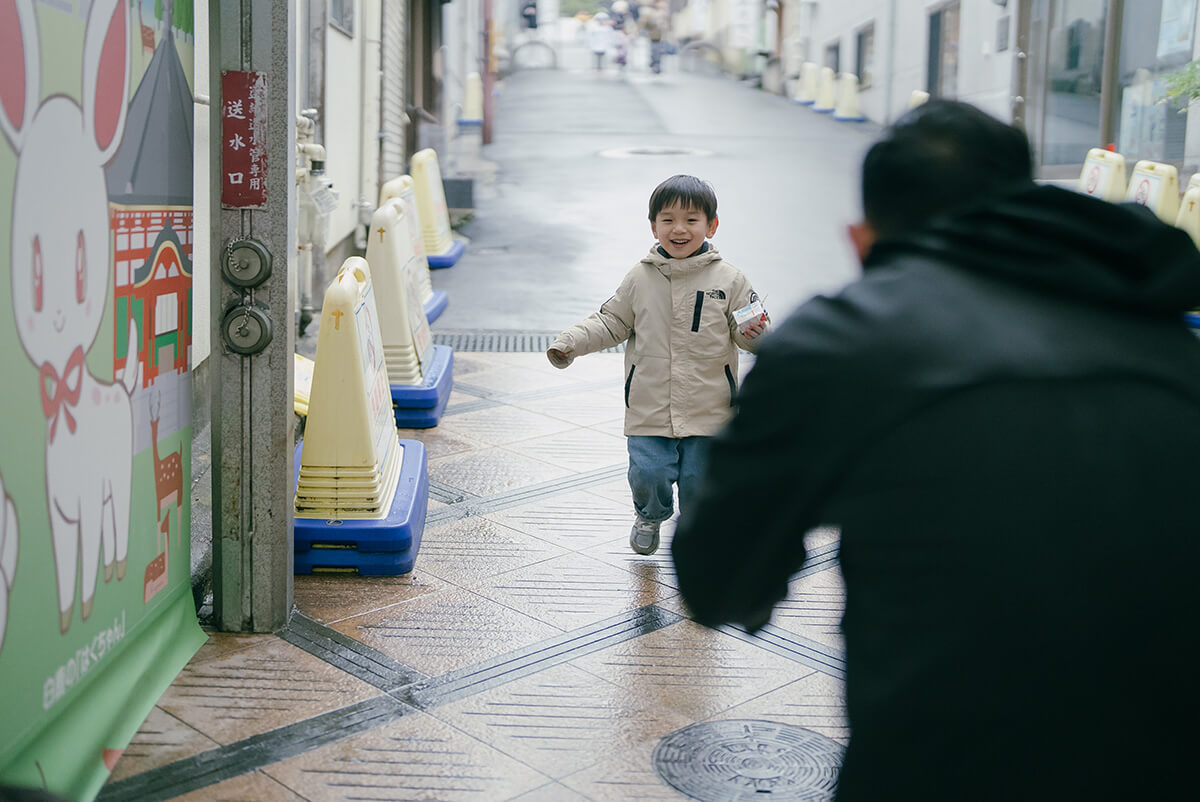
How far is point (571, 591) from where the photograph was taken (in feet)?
15.2

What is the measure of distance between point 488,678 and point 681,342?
5.26 ft

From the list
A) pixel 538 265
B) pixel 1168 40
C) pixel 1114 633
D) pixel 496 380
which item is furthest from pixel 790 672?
pixel 1168 40

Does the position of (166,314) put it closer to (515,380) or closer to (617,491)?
(617,491)

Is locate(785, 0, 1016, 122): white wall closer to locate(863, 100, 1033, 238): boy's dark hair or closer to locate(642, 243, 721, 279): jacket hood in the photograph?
locate(642, 243, 721, 279): jacket hood

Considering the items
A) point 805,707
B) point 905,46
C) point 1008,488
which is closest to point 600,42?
point 905,46

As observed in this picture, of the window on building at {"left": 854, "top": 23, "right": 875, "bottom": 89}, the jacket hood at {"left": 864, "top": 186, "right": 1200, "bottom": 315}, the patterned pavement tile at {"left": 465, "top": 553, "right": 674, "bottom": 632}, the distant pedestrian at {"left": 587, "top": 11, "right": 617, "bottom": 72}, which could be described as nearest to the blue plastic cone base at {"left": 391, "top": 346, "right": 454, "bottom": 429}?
the patterned pavement tile at {"left": 465, "top": 553, "right": 674, "bottom": 632}

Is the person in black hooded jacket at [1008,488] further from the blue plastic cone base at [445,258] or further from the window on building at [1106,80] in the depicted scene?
the window on building at [1106,80]

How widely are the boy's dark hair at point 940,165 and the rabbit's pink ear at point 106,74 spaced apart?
2101 mm

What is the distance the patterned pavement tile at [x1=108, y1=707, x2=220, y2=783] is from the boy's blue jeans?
2050 mm

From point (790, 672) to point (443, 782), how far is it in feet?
4.14

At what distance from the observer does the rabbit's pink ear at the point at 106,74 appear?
3.01 metres

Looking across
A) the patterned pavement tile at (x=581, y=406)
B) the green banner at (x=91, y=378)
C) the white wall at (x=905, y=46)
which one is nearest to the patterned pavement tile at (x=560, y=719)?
the green banner at (x=91, y=378)

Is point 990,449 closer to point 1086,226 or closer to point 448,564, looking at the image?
point 1086,226

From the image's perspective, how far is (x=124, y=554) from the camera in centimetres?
339
